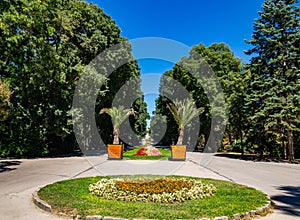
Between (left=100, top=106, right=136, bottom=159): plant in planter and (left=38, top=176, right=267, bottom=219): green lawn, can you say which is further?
(left=100, top=106, right=136, bottom=159): plant in planter

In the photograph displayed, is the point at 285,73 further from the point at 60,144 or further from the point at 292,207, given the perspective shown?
the point at 60,144

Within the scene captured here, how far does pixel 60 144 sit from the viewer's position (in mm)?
24266

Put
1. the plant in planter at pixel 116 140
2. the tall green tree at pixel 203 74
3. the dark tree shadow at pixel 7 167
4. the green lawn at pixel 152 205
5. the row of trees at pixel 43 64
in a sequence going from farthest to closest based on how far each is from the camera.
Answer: the tall green tree at pixel 203 74
the plant in planter at pixel 116 140
the row of trees at pixel 43 64
the dark tree shadow at pixel 7 167
the green lawn at pixel 152 205

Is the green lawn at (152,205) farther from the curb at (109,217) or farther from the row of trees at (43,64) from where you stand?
the row of trees at (43,64)

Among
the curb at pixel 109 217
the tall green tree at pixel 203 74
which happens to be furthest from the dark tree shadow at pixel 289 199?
the tall green tree at pixel 203 74

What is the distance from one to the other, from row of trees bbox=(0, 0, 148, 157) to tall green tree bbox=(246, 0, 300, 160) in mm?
12295

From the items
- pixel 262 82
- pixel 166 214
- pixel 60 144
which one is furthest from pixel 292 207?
pixel 60 144

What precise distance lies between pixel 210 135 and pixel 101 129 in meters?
13.4

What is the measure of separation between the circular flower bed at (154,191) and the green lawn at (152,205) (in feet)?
0.79

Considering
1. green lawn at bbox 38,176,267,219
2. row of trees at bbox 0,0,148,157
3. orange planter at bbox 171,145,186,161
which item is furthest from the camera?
orange planter at bbox 171,145,186,161

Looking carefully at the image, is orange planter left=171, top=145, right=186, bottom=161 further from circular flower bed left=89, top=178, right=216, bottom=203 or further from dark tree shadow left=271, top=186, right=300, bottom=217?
circular flower bed left=89, top=178, right=216, bottom=203

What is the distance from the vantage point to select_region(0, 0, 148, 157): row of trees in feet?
45.0

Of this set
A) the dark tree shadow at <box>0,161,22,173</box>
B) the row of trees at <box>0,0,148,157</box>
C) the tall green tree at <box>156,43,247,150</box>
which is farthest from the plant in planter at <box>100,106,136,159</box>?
the tall green tree at <box>156,43,247,150</box>

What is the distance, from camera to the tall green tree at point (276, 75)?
60.5ft
